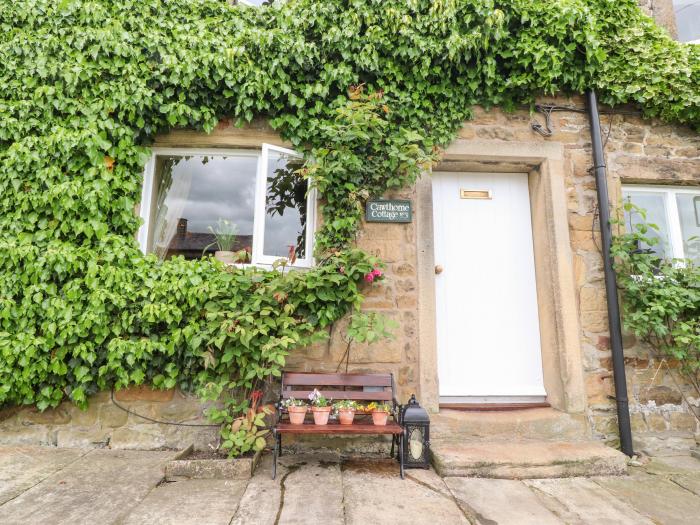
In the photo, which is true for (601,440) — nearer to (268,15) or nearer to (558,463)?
(558,463)

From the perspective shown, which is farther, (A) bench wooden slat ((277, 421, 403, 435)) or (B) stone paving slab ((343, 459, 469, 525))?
(A) bench wooden slat ((277, 421, 403, 435))

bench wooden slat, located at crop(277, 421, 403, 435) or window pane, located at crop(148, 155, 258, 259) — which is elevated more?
window pane, located at crop(148, 155, 258, 259)

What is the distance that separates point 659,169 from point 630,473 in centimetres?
299

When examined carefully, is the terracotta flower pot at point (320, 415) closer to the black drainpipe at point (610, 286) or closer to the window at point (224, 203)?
the window at point (224, 203)

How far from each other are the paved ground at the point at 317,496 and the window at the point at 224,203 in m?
1.83

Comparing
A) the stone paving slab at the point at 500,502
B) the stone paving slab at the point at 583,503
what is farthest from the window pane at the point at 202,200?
the stone paving slab at the point at 583,503

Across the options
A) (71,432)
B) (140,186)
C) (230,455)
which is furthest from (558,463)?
(140,186)

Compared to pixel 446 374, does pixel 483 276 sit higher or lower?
Result: higher

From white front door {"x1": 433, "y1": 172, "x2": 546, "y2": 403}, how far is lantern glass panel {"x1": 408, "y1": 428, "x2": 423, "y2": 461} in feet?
2.73

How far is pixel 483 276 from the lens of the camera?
4059mm

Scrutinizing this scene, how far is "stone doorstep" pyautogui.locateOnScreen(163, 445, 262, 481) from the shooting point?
112 inches

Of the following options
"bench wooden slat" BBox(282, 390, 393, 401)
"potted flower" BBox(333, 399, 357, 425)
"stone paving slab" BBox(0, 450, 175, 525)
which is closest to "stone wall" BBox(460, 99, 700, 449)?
"bench wooden slat" BBox(282, 390, 393, 401)

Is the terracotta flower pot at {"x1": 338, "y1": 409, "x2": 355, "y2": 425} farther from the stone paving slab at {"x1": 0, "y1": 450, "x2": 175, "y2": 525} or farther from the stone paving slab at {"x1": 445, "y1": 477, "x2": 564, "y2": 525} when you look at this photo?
the stone paving slab at {"x1": 0, "y1": 450, "x2": 175, "y2": 525}

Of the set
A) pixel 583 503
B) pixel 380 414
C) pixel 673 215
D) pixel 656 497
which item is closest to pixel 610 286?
pixel 673 215
